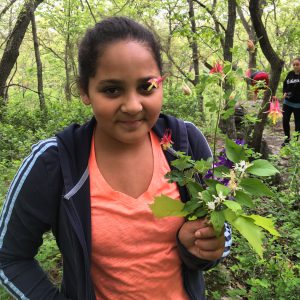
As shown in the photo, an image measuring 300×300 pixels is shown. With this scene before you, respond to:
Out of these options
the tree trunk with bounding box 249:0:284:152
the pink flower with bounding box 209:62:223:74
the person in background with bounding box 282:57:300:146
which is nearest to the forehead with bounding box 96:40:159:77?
the pink flower with bounding box 209:62:223:74

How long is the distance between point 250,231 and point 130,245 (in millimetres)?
489

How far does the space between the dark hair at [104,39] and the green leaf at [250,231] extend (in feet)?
2.15

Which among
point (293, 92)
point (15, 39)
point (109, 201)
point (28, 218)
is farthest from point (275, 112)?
point (15, 39)

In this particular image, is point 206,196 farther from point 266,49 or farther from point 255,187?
point 266,49

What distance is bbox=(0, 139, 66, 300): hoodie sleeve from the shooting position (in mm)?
1101

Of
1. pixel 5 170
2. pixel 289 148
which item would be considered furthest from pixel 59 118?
pixel 289 148

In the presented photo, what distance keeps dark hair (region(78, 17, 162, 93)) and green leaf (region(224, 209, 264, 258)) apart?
0.65m

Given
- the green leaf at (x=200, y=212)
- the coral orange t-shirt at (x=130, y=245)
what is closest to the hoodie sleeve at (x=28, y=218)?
the coral orange t-shirt at (x=130, y=245)

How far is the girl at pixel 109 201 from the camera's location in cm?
111

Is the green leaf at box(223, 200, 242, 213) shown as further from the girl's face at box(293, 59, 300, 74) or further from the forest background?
the girl's face at box(293, 59, 300, 74)

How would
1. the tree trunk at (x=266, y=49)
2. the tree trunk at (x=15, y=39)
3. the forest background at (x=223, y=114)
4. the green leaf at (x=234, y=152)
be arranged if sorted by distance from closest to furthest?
the green leaf at (x=234, y=152) < the forest background at (x=223, y=114) < the tree trunk at (x=266, y=49) < the tree trunk at (x=15, y=39)

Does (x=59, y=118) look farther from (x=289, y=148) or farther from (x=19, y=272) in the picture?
(x=19, y=272)

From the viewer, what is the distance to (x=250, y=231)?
0.83 m

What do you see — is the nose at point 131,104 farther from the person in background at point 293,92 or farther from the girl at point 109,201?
the person in background at point 293,92
